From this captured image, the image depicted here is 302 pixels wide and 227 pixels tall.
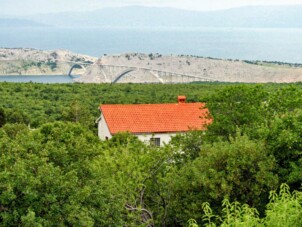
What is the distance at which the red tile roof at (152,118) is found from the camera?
33875 mm

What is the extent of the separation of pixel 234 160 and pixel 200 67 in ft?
542

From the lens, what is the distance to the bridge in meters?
171

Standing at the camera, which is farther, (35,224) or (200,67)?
(200,67)

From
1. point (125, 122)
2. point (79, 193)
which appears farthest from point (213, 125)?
point (125, 122)

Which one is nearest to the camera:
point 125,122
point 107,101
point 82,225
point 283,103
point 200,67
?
point 82,225

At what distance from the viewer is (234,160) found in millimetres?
15688

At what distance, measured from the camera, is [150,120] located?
34781 millimetres

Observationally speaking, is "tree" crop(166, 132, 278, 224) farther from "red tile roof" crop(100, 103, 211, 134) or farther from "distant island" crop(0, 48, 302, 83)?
"distant island" crop(0, 48, 302, 83)

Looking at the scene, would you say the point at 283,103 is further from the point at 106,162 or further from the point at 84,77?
the point at 84,77

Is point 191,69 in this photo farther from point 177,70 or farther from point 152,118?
point 152,118

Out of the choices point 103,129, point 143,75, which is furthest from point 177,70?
point 103,129

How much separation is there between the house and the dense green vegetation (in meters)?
10.6

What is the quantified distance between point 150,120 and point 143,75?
142 meters

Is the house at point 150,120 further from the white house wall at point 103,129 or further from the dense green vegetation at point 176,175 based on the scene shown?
the dense green vegetation at point 176,175
